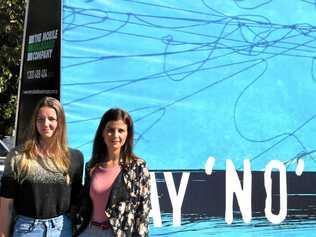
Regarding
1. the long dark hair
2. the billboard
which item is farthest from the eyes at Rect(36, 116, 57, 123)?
the billboard

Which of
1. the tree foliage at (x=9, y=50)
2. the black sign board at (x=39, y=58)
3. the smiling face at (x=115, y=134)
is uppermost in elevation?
the tree foliage at (x=9, y=50)

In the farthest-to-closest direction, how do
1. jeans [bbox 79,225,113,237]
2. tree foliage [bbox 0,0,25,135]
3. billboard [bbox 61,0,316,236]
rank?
tree foliage [bbox 0,0,25,135], billboard [bbox 61,0,316,236], jeans [bbox 79,225,113,237]

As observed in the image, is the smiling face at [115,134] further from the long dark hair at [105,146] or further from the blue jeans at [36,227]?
→ the blue jeans at [36,227]

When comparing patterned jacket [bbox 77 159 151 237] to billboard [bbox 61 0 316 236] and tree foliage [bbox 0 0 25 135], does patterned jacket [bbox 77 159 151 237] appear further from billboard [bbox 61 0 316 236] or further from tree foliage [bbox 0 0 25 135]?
tree foliage [bbox 0 0 25 135]

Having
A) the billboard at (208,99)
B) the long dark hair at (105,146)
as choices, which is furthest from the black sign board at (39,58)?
the long dark hair at (105,146)

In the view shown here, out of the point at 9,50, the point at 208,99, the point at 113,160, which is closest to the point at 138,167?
the point at 113,160

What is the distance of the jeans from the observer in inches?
121

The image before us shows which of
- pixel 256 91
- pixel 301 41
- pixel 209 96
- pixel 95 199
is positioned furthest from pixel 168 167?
pixel 301 41

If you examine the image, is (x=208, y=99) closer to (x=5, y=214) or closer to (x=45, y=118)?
(x=45, y=118)

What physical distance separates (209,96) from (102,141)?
1.50 m

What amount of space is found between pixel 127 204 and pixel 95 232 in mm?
229

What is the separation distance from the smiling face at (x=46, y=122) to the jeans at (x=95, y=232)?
54cm

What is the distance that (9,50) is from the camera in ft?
30.3

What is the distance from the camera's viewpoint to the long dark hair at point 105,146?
3.14 meters
